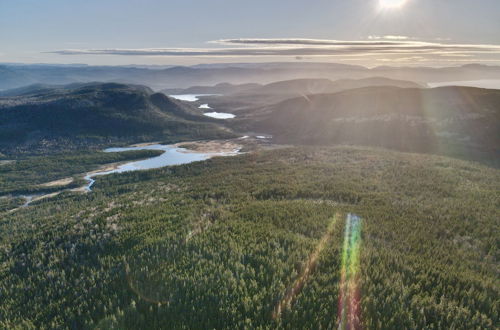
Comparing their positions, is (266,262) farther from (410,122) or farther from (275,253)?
(410,122)

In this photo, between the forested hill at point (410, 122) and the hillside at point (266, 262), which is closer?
the hillside at point (266, 262)

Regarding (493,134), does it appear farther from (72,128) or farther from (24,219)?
(72,128)

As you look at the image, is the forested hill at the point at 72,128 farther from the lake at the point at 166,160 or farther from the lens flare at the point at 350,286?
the lens flare at the point at 350,286

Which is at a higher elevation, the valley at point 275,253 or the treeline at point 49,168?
the valley at point 275,253

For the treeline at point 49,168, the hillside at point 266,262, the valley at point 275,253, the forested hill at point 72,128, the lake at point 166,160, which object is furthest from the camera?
the forested hill at point 72,128

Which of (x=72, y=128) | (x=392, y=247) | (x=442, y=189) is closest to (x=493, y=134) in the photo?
(x=442, y=189)

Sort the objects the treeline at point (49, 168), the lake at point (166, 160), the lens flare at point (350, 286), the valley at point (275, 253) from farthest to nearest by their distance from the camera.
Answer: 1. the lake at point (166, 160)
2. the treeline at point (49, 168)
3. the valley at point (275, 253)
4. the lens flare at point (350, 286)

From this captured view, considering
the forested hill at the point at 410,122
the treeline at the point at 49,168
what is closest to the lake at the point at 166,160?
the treeline at the point at 49,168
